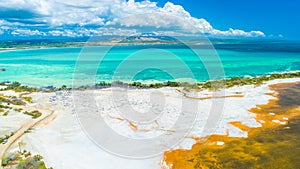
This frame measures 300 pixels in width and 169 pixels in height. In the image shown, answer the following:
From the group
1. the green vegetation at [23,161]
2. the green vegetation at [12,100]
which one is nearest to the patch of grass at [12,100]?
the green vegetation at [12,100]

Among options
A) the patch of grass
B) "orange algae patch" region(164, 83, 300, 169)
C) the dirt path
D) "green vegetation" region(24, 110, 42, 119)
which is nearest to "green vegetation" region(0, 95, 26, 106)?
the patch of grass

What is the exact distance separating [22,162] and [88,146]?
15.3 feet

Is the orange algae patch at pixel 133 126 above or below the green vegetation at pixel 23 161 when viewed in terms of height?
above

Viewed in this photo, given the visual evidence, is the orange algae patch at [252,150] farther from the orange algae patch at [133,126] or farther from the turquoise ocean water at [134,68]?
the turquoise ocean water at [134,68]

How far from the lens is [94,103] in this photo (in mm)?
30984

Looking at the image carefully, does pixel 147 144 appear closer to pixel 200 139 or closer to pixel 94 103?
pixel 200 139

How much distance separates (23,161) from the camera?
1745 cm

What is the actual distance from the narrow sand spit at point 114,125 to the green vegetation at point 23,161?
68 cm

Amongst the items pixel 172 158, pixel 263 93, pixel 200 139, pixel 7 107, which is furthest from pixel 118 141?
pixel 263 93

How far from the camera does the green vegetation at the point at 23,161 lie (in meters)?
16.7

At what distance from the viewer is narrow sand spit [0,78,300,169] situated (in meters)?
18.1

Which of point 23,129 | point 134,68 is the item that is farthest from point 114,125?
point 134,68

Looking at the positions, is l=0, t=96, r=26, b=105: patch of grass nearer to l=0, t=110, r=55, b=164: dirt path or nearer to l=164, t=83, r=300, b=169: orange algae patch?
l=0, t=110, r=55, b=164: dirt path

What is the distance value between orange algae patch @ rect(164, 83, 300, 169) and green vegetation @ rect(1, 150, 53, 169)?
8.55m
